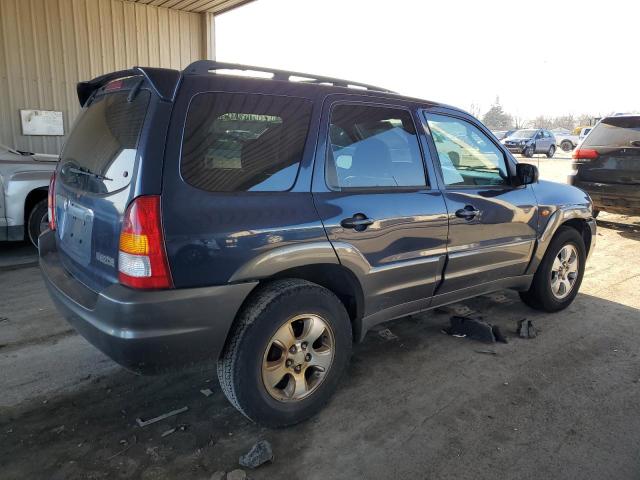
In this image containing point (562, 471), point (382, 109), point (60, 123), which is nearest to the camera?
point (562, 471)

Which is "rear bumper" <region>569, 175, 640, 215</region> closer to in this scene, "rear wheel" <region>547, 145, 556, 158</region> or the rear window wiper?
the rear window wiper

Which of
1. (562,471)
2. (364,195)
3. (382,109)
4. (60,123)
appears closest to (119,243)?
(364,195)

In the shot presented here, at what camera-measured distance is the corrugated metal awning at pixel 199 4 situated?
9.77 metres

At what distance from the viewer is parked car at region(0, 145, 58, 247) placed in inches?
227

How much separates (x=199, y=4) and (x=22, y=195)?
6077mm

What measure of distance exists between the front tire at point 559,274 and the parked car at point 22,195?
210 inches

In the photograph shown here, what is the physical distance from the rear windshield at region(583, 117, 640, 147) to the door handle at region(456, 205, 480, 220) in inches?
210

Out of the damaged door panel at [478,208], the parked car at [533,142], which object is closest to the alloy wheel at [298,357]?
the damaged door panel at [478,208]

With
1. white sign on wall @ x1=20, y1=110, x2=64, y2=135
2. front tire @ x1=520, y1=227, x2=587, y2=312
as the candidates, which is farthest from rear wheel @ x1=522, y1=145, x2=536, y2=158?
front tire @ x1=520, y1=227, x2=587, y2=312

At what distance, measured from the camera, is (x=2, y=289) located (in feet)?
16.0

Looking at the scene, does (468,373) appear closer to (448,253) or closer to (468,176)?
(448,253)

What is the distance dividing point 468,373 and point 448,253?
2.79 feet

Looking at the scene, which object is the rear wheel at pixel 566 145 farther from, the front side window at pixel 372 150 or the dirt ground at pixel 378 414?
the front side window at pixel 372 150

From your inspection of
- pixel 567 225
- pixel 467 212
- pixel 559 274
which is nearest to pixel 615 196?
pixel 567 225
